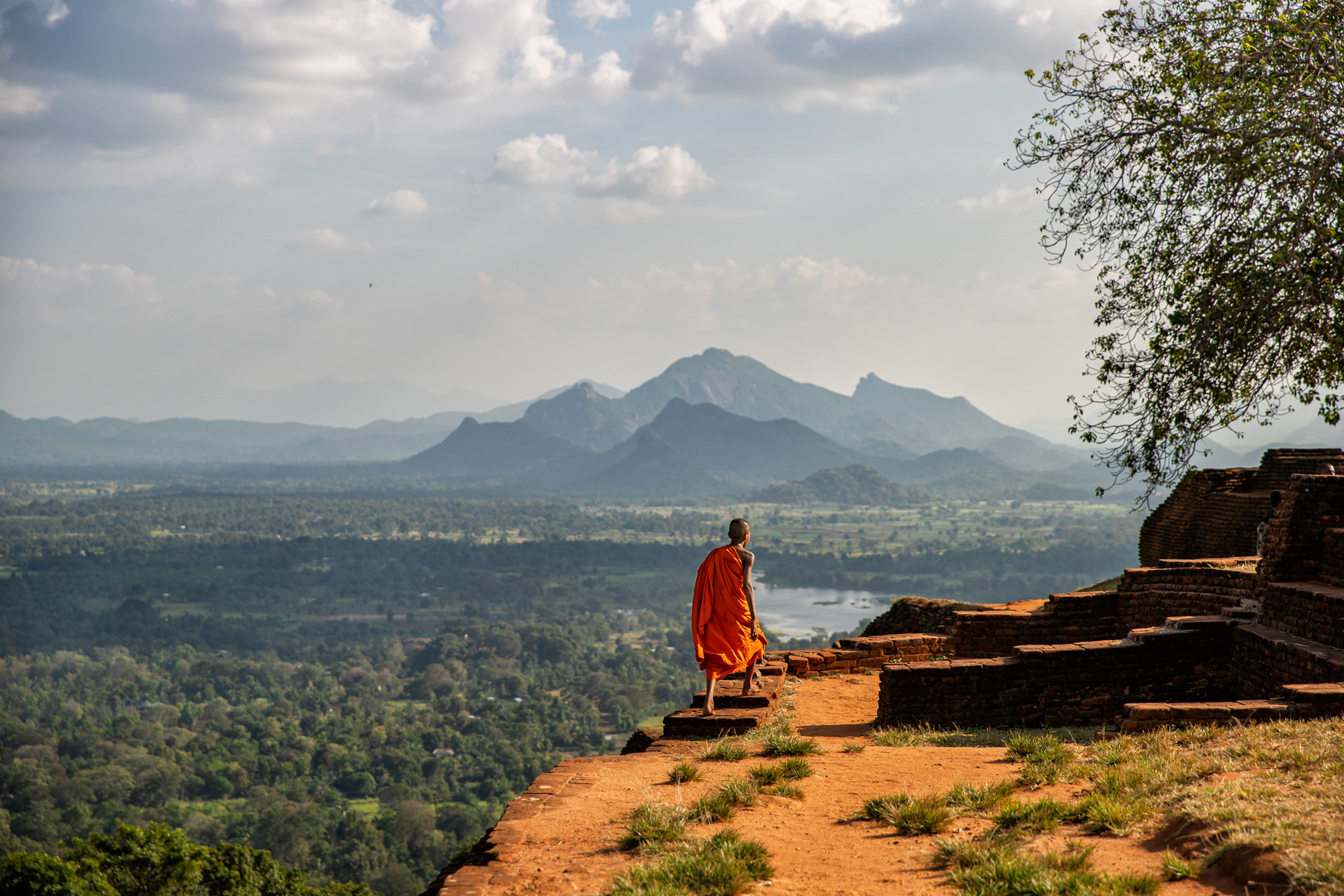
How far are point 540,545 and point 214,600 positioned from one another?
191ft

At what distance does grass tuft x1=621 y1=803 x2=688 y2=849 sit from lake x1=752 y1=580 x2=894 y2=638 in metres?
90.8

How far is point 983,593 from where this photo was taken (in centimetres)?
13650

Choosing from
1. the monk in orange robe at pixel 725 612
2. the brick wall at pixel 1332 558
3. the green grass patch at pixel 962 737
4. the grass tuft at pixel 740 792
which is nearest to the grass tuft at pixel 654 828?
the grass tuft at pixel 740 792

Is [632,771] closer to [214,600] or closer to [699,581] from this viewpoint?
[699,581]

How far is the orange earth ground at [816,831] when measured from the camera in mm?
4840

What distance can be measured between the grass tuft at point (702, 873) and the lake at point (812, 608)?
91426 millimetres

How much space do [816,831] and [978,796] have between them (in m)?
1.04

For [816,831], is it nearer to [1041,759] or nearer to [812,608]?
[1041,759]

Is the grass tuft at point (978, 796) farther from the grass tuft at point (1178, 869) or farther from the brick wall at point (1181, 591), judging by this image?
the brick wall at point (1181, 591)

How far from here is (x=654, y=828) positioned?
18.1ft

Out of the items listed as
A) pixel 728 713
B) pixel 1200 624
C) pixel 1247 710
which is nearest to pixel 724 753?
pixel 728 713

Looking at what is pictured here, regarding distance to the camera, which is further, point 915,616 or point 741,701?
point 915,616

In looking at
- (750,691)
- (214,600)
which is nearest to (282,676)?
(214,600)

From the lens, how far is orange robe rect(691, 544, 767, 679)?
891 cm
